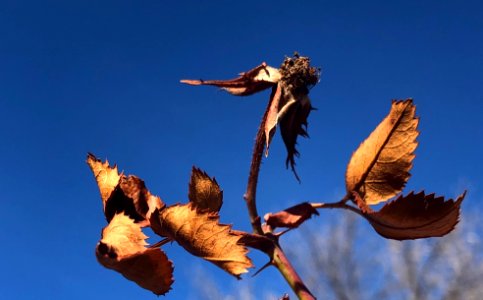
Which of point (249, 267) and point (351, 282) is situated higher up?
point (351, 282)

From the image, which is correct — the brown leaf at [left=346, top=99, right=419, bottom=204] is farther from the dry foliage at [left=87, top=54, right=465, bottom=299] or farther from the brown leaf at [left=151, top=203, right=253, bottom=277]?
the brown leaf at [left=151, top=203, right=253, bottom=277]

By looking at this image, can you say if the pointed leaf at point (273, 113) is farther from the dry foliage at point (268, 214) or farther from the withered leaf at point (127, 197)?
the withered leaf at point (127, 197)

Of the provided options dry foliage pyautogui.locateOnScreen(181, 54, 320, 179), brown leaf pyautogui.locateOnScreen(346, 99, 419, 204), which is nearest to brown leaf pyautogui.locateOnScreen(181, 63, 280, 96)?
dry foliage pyautogui.locateOnScreen(181, 54, 320, 179)

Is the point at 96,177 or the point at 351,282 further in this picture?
the point at 351,282

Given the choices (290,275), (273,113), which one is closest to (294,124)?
(273,113)

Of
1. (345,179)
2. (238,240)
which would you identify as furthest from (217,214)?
(345,179)

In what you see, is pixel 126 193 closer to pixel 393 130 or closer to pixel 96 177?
pixel 96 177
